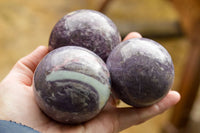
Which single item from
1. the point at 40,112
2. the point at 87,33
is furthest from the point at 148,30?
the point at 40,112

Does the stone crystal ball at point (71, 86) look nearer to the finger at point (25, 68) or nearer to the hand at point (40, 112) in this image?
the hand at point (40, 112)

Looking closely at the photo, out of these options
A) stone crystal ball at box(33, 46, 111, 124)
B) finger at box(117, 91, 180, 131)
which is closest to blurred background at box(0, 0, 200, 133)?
finger at box(117, 91, 180, 131)

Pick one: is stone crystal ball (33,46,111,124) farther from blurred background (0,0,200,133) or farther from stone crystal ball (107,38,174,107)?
blurred background (0,0,200,133)

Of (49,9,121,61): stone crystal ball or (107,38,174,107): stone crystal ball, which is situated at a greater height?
(49,9,121,61): stone crystal ball

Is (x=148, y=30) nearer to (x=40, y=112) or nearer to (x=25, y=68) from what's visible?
(x=25, y=68)

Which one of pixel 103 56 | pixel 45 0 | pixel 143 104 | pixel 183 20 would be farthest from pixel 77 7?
pixel 143 104

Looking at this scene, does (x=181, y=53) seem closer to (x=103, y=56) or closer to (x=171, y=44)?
(x=171, y=44)

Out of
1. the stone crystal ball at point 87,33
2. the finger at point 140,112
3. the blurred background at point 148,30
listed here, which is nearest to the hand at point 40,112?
the finger at point 140,112
